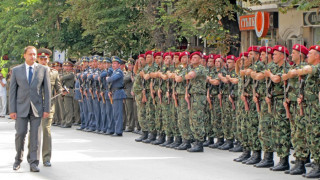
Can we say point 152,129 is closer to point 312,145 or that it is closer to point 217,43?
point 217,43

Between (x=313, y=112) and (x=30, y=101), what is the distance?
4.32 metres

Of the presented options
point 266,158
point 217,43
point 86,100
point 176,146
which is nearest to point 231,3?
point 217,43

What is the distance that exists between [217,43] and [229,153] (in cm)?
672

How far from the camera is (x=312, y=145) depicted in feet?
41.4

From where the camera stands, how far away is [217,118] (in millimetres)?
17688

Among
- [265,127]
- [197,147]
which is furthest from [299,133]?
[197,147]

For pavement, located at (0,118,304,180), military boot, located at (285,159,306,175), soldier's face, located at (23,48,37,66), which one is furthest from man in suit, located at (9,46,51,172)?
military boot, located at (285,159,306,175)

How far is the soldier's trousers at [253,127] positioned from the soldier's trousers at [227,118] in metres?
2.54

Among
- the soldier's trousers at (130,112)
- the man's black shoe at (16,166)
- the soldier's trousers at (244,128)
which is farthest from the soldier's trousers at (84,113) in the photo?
the man's black shoe at (16,166)

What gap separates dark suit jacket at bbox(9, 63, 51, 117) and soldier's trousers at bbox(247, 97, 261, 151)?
348cm

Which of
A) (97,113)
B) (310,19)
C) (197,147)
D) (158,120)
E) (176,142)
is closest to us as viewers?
(197,147)

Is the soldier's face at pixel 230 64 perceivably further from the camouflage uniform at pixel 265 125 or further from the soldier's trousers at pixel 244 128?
the camouflage uniform at pixel 265 125

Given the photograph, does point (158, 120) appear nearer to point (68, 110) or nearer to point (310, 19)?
point (68, 110)

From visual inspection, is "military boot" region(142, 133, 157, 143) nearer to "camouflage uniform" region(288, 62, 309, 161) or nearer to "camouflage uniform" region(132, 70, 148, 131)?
"camouflage uniform" region(132, 70, 148, 131)
